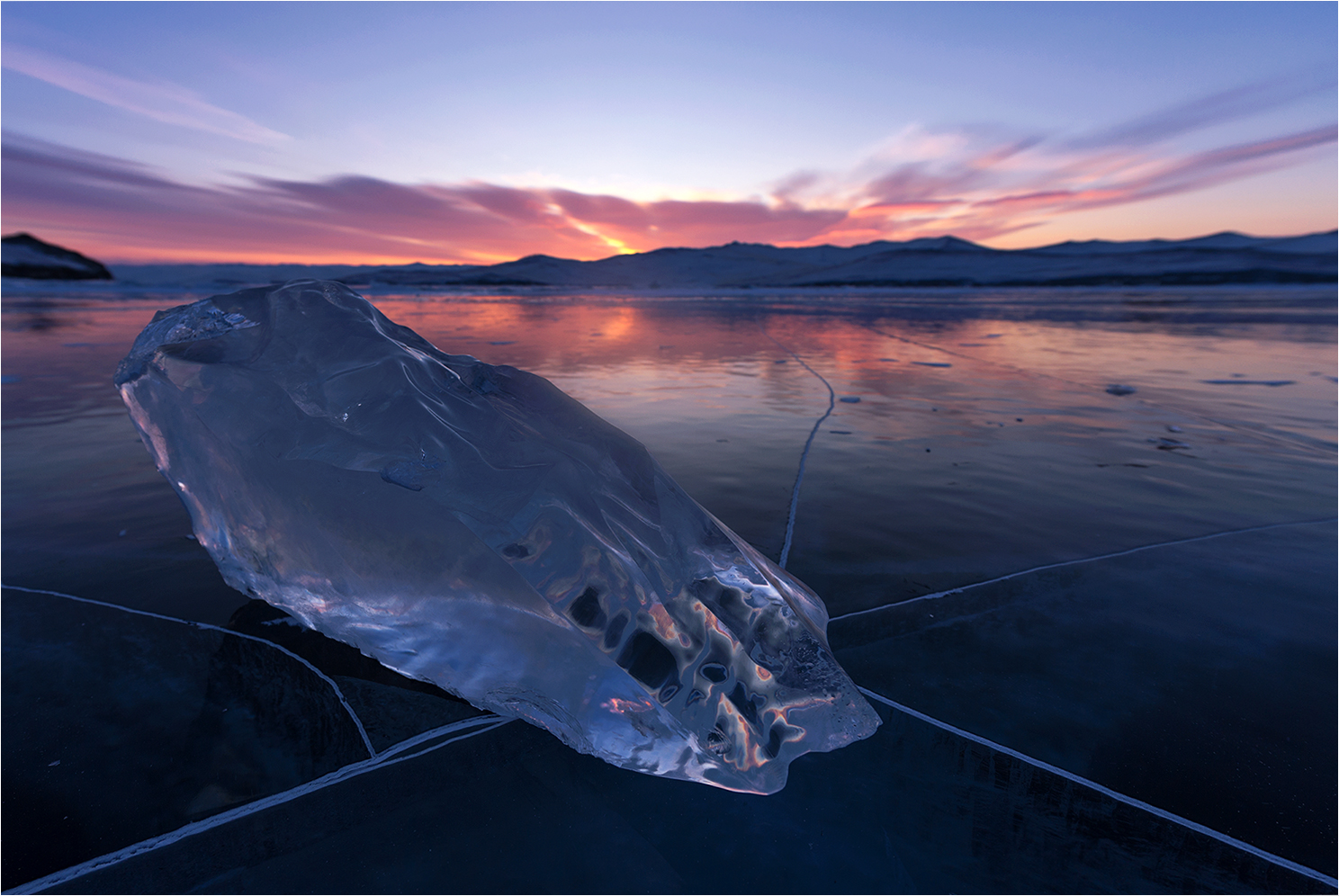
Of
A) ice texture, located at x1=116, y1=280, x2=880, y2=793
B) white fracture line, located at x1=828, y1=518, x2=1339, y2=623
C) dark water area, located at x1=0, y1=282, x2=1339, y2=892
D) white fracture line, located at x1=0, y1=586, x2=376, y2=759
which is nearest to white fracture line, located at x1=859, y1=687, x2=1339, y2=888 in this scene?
dark water area, located at x1=0, y1=282, x2=1339, y2=892

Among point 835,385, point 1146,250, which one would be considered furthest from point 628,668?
point 1146,250

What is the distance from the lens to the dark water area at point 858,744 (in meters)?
0.98

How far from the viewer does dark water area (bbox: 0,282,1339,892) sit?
983 millimetres

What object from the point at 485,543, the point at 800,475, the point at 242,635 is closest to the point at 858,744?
the point at 485,543

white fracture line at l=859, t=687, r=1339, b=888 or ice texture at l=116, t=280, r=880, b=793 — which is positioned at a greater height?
ice texture at l=116, t=280, r=880, b=793

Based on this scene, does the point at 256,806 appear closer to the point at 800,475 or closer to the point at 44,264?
the point at 800,475

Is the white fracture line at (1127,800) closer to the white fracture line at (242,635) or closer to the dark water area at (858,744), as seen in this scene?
the dark water area at (858,744)

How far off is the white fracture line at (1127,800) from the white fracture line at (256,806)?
3.12ft

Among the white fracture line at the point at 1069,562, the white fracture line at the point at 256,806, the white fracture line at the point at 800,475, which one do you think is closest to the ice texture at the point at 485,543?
the white fracture line at the point at 256,806

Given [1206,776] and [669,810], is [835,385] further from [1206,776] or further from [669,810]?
[669,810]

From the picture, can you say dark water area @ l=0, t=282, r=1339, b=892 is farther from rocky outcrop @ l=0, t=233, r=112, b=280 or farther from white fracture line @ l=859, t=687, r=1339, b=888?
rocky outcrop @ l=0, t=233, r=112, b=280

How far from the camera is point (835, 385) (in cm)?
534

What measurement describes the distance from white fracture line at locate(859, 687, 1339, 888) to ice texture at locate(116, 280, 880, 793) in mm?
170

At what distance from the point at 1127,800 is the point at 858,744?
1.62ft
